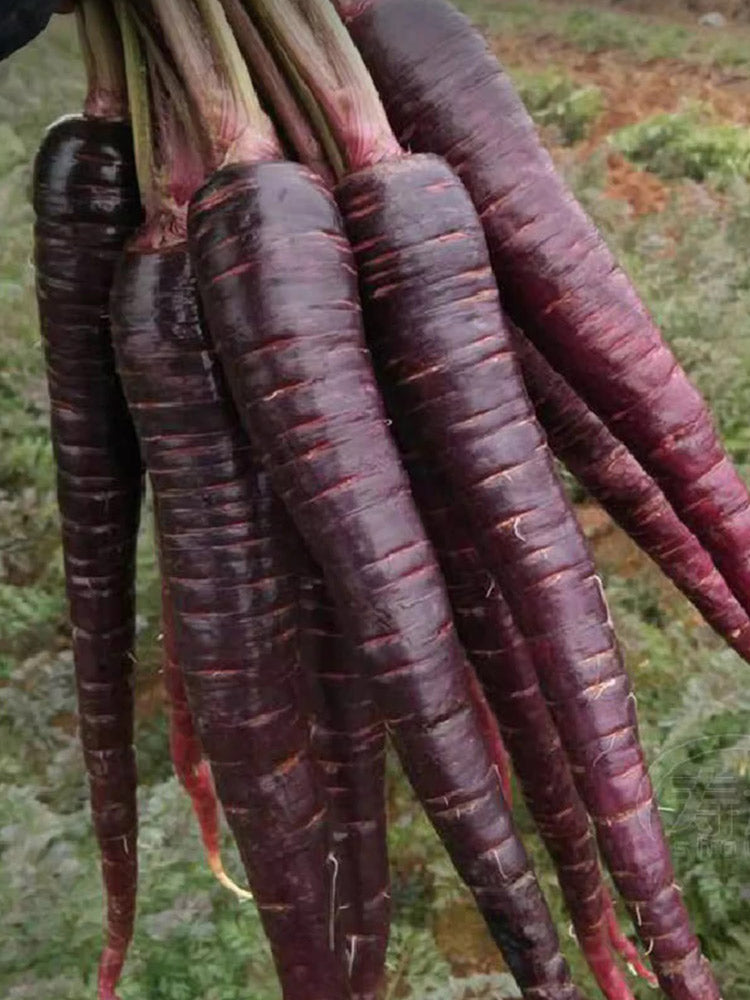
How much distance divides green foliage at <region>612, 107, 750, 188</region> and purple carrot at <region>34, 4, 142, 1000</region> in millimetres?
3839

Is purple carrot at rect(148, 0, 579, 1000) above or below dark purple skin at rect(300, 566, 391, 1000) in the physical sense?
above

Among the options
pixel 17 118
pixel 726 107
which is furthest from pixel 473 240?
pixel 726 107

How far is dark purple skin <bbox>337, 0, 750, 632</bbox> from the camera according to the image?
604 millimetres

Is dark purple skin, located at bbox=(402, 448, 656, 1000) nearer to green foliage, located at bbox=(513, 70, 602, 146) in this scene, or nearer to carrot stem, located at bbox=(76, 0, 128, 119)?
carrot stem, located at bbox=(76, 0, 128, 119)

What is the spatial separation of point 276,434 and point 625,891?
1.04 feet

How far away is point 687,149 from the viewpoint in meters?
4.26

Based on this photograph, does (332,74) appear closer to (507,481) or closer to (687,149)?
(507,481)

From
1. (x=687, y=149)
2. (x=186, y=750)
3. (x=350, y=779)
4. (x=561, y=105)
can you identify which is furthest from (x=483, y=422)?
(x=561, y=105)

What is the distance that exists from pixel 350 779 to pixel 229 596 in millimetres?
186

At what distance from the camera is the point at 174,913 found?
5.70ft

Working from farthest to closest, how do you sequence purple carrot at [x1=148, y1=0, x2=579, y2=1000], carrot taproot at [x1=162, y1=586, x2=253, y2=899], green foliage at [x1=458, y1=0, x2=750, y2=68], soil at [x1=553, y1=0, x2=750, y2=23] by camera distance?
1. soil at [x1=553, y1=0, x2=750, y2=23]
2. green foliage at [x1=458, y1=0, x2=750, y2=68]
3. carrot taproot at [x1=162, y1=586, x2=253, y2=899]
4. purple carrot at [x1=148, y1=0, x2=579, y2=1000]

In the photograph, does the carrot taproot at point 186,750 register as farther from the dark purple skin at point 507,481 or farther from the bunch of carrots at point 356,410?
the dark purple skin at point 507,481

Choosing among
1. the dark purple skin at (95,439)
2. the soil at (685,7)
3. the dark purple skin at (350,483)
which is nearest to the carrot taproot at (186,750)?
the dark purple skin at (95,439)

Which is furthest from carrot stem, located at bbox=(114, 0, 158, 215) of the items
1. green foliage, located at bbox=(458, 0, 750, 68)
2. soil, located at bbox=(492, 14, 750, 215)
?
green foliage, located at bbox=(458, 0, 750, 68)
